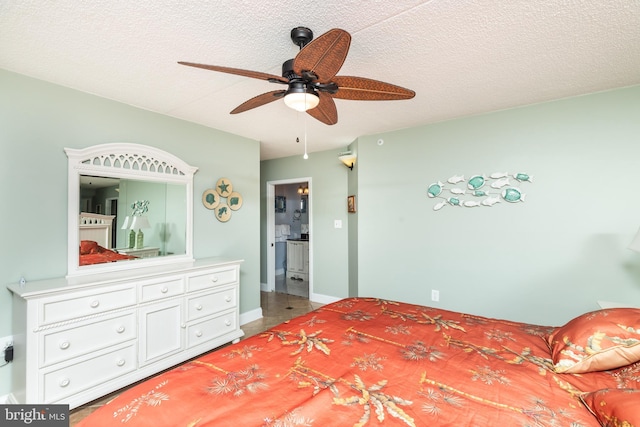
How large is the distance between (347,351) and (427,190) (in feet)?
7.77

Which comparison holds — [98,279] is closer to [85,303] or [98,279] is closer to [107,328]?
[85,303]

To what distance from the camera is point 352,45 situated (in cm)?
173

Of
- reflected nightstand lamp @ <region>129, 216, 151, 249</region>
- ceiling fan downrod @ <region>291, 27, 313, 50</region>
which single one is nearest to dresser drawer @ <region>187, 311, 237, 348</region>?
reflected nightstand lamp @ <region>129, 216, 151, 249</region>

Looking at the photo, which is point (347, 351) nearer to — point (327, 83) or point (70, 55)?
point (327, 83)

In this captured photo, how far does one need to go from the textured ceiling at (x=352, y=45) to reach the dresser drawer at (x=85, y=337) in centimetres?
184

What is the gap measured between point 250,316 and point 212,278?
1.14m

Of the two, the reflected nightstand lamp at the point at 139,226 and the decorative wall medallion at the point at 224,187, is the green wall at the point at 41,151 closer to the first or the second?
the reflected nightstand lamp at the point at 139,226

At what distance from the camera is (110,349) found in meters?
2.09

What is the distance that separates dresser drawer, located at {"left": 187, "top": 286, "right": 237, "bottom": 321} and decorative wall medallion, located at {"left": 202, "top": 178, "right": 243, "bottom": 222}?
0.91m

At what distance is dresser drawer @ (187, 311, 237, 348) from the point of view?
8.61 feet

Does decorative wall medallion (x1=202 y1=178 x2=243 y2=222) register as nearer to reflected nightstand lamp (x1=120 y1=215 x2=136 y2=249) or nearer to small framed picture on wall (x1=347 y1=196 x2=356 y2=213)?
reflected nightstand lamp (x1=120 y1=215 x2=136 y2=249)

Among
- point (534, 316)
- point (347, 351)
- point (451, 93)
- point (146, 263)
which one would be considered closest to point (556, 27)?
point (451, 93)

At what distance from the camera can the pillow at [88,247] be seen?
2.31 meters

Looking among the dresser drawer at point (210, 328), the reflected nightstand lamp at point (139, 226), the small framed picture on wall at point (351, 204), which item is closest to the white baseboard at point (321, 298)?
the small framed picture on wall at point (351, 204)
